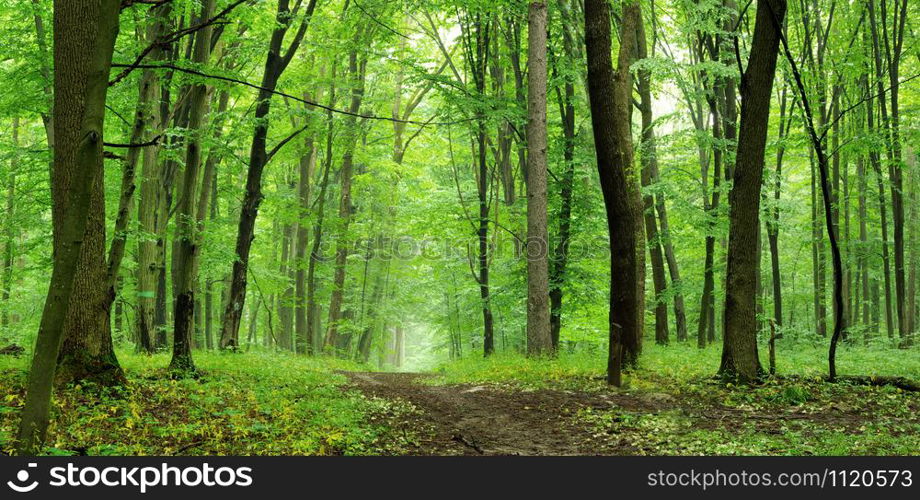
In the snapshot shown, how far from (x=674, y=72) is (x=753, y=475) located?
10701 mm

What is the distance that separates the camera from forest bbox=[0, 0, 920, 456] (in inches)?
234

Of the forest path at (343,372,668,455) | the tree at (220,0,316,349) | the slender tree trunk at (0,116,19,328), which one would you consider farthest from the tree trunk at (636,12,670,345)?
the slender tree trunk at (0,116,19,328)

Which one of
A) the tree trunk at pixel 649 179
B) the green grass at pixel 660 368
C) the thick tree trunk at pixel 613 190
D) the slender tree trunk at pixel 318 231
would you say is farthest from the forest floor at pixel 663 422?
the slender tree trunk at pixel 318 231

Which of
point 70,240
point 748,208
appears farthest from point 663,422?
point 70,240

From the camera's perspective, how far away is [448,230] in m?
20.5

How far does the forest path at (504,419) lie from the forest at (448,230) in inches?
2.4

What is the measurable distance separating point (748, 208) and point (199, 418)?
788 cm

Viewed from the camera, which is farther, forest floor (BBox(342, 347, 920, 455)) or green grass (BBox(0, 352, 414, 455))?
forest floor (BBox(342, 347, 920, 455))

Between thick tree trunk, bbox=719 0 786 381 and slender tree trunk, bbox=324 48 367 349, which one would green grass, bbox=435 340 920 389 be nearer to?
thick tree trunk, bbox=719 0 786 381

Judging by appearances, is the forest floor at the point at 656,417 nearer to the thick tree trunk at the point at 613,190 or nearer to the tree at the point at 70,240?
the thick tree trunk at the point at 613,190

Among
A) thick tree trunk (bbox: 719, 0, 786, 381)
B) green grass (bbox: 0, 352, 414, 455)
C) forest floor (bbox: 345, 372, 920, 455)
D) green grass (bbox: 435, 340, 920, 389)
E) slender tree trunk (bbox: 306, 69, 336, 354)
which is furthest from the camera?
slender tree trunk (bbox: 306, 69, 336, 354)

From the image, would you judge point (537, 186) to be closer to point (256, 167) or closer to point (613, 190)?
point (613, 190)

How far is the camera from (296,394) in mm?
8406

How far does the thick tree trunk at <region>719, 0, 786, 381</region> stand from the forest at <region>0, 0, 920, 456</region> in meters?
0.04
